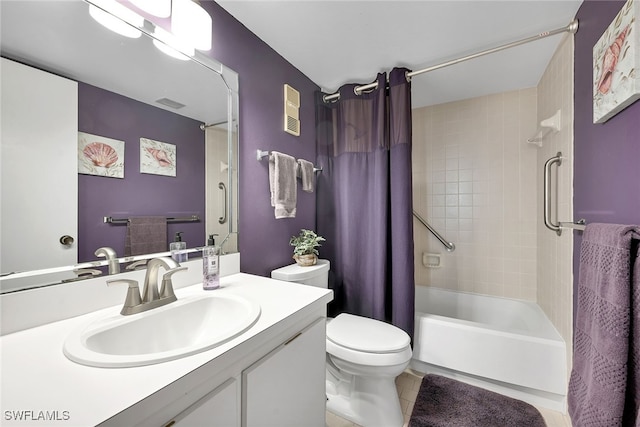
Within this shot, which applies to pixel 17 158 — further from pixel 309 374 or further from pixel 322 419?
pixel 322 419

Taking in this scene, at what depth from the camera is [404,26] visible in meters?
1.39

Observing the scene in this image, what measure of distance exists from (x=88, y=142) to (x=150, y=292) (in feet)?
1.77

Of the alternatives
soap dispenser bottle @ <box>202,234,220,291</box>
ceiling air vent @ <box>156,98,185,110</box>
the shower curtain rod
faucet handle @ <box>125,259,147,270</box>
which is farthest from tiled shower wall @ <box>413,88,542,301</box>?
faucet handle @ <box>125,259,147,270</box>

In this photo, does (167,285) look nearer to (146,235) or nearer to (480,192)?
(146,235)

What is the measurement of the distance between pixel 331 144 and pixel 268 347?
161 cm

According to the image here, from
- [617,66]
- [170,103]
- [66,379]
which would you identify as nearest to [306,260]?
[170,103]

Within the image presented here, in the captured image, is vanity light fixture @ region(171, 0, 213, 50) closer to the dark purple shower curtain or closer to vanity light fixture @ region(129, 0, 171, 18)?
vanity light fixture @ region(129, 0, 171, 18)

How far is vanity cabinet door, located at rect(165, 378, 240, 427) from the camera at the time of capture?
520 mm

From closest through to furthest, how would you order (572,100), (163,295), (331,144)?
(163,295) < (572,100) < (331,144)

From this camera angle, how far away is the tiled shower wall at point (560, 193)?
55.1 inches

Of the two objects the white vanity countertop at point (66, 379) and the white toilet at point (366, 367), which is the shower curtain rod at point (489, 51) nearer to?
the white toilet at point (366, 367)

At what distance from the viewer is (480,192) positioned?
7.44ft

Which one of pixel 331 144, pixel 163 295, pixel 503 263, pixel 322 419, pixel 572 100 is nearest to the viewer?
pixel 163 295

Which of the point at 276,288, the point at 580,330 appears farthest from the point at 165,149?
the point at 580,330
